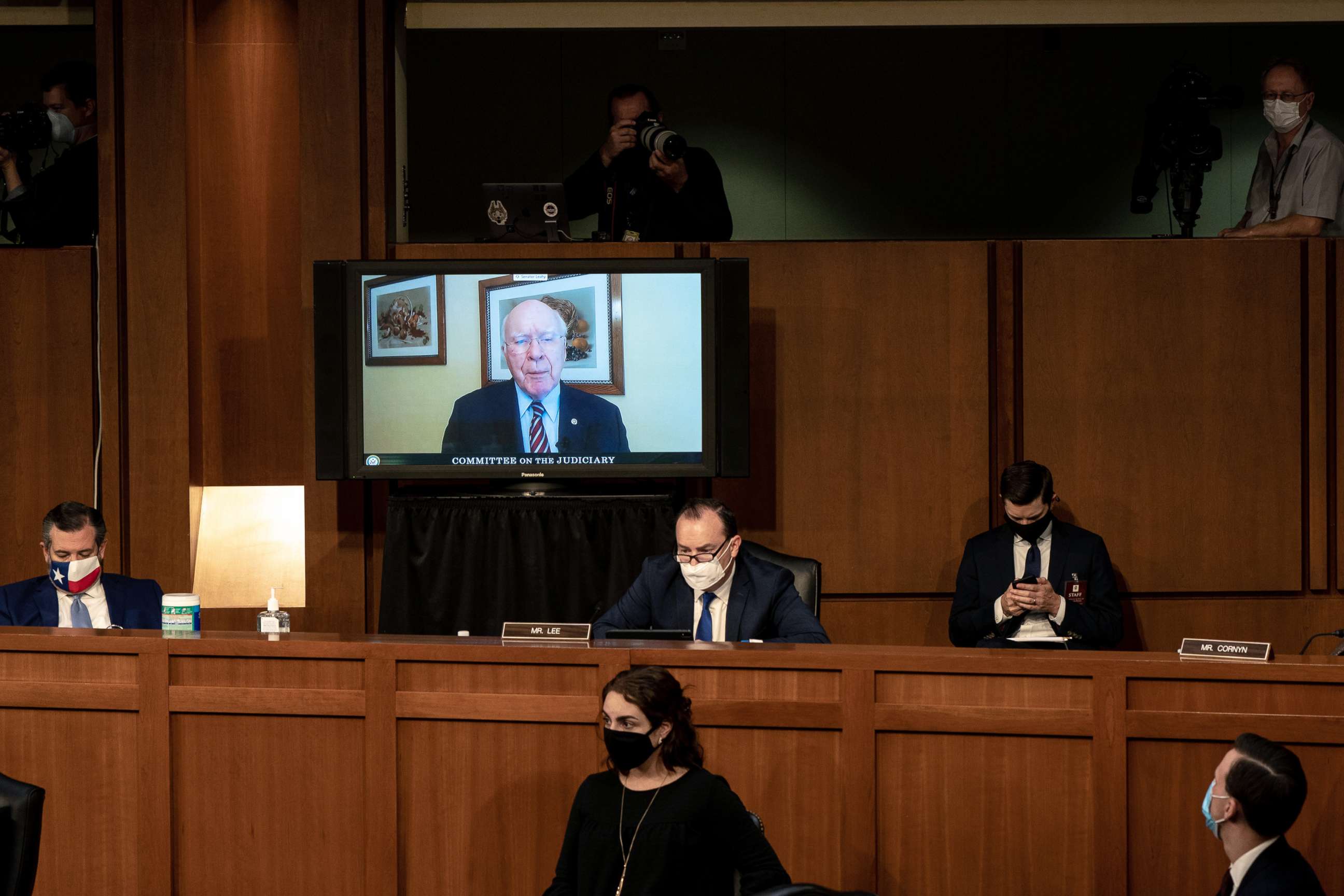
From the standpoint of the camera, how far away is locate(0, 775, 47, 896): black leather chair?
8.08ft

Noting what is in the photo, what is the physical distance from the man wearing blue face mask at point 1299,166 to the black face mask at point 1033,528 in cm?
171

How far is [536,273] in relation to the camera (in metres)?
5.32

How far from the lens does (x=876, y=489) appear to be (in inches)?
220

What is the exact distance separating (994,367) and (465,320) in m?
2.08

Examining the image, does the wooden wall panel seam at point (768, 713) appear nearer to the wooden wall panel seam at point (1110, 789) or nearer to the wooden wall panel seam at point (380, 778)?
the wooden wall panel seam at point (1110, 789)

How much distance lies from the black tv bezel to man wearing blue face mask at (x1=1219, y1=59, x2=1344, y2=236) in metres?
2.14

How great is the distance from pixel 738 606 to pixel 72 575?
196 cm

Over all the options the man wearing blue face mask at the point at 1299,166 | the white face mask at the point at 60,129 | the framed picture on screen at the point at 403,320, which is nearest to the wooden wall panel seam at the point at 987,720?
the framed picture on screen at the point at 403,320

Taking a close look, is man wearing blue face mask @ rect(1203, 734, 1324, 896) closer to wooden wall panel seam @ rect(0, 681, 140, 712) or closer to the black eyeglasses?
the black eyeglasses

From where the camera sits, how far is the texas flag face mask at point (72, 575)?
13.6 feet

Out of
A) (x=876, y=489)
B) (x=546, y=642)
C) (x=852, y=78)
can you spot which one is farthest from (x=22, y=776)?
(x=852, y=78)

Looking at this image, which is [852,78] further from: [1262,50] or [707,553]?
[707,553]

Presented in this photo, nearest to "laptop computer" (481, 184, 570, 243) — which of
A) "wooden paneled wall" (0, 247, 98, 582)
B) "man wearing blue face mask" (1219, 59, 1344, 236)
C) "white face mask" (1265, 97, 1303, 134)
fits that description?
"wooden paneled wall" (0, 247, 98, 582)

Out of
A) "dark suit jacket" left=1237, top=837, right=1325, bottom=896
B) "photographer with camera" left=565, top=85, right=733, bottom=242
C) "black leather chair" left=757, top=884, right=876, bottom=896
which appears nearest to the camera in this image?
"black leather chair" left=757, top=884, right=876, bottom=896
